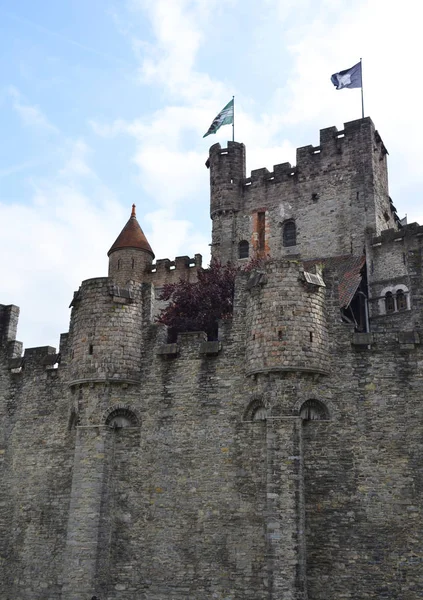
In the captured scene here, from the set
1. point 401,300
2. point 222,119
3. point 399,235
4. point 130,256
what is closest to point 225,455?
point 401,300

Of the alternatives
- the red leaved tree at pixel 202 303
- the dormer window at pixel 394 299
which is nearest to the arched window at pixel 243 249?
the red leaved tree at pixel 202 303

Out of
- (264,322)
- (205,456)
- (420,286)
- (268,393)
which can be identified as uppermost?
(420,286)

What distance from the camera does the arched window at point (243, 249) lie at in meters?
44.9

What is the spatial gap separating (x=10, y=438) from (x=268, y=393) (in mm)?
9710

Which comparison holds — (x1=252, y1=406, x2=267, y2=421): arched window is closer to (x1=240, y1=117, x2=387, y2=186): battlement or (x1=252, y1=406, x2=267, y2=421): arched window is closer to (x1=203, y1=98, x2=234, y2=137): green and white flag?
(x1=240, y1=117, x2=387, y2=186): battlement

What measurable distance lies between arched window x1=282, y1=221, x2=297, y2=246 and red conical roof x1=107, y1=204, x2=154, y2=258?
28.7 ft

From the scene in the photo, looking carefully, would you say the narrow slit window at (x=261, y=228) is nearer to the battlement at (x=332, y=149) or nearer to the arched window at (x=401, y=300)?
the battlement at (x=332, y=149)

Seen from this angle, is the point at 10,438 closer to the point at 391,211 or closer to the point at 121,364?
the point at 121,364

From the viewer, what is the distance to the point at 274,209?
44.6 metres

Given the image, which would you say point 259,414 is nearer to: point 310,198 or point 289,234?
point 289,234

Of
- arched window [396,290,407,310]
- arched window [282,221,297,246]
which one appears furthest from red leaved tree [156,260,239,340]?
arched window [396,290,407,310]

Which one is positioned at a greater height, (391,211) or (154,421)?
(391,211)

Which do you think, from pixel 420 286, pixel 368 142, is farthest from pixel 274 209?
pixel 420 286

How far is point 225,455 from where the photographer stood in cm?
2019
